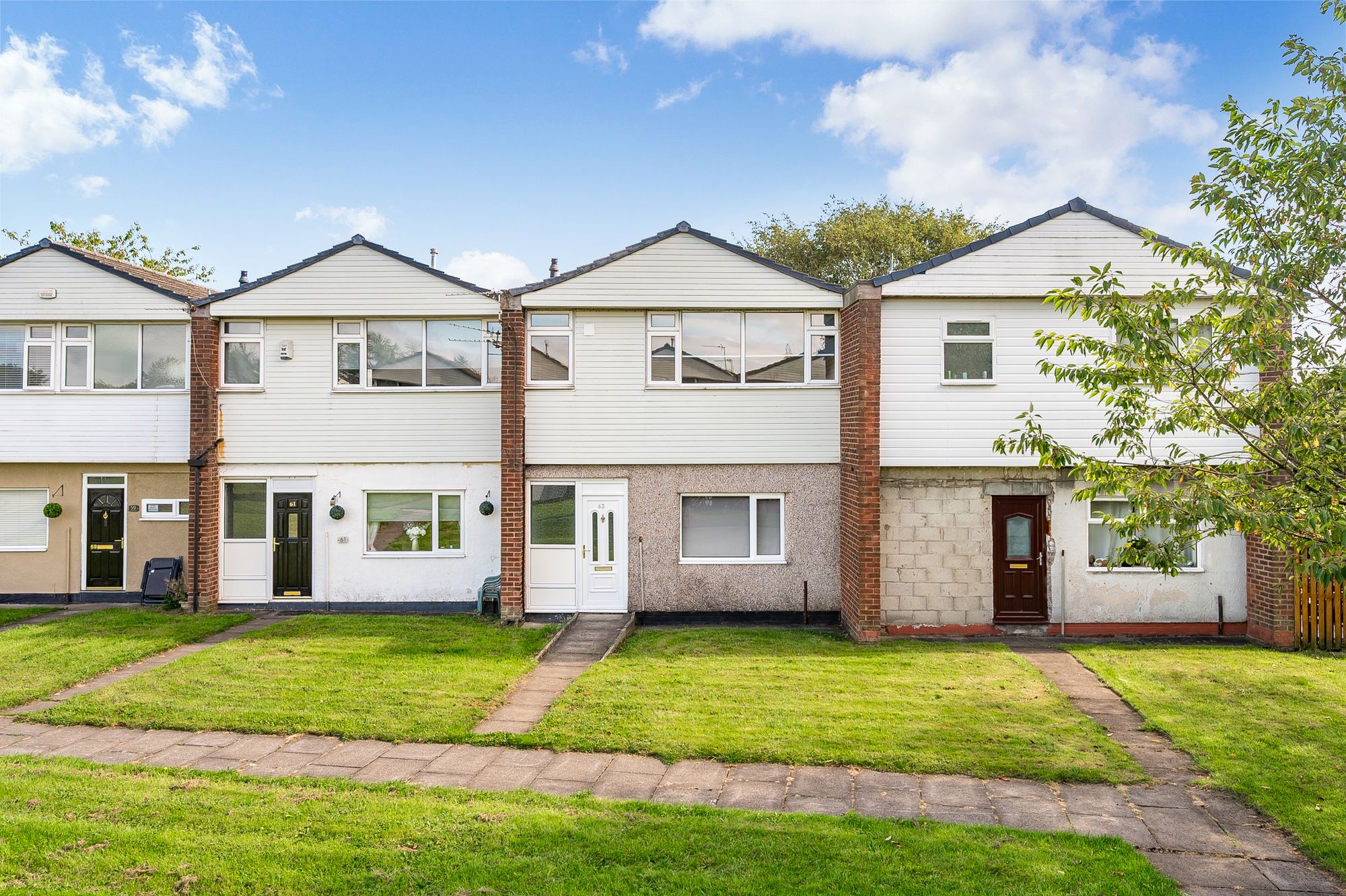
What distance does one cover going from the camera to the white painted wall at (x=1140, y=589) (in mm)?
13188

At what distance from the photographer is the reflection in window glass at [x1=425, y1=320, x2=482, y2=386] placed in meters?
14.5

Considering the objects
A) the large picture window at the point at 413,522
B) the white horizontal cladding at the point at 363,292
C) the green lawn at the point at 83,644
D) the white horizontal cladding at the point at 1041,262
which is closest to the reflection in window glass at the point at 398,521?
the large picture window at the point at 413,522

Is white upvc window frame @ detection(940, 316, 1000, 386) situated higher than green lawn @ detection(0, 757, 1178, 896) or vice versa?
white upvc window frame @ detection(940, 316, 1000, 386)

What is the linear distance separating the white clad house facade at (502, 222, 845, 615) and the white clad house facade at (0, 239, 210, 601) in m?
6.64

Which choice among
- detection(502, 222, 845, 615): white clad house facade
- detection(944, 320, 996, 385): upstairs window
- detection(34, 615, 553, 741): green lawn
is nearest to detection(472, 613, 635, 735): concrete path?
detection(34, 615, 553, 741): green lawn

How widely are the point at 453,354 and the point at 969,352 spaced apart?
27.5 ft

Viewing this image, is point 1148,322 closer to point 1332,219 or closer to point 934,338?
point 1332,219

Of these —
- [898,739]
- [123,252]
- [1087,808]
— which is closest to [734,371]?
[898,739]

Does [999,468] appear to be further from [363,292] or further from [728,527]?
[363,292]

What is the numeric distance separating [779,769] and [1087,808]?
2.48 meters

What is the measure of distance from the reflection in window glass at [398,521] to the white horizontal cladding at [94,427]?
3.57 meters

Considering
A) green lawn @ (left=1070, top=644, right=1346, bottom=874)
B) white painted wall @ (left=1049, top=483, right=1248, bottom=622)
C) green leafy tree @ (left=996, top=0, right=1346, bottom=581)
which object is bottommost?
green lawn @ (left=1070, top=644, right=1346, bottom=874)

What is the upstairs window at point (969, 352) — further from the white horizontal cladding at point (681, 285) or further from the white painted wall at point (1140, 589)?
the white painted wall at point (1140, 589)

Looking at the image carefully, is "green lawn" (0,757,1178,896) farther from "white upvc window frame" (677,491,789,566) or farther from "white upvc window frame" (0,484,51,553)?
"white upvc window frame" (0,484,51,553)
